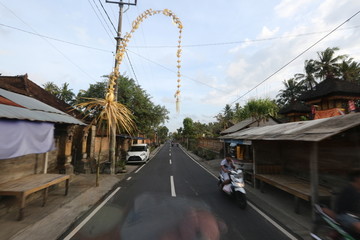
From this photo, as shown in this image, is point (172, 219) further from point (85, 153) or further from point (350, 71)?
point (350, 71)

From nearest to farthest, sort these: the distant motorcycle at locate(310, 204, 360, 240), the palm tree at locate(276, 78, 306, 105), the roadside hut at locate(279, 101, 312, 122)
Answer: the distant motorcycle at locate(310, 204, 360, 240), the roadside hut at locate(279, 101, 312, 122), the palm tree at locate(276, 78, 306, 105)

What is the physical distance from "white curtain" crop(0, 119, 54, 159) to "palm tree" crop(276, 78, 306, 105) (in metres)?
44.4

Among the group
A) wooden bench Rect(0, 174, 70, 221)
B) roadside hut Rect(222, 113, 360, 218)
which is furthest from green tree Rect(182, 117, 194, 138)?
wooden bench Rect(0, 174, 70, 221)

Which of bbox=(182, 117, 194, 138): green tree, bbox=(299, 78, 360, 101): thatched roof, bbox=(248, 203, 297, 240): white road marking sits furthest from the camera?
bbox=(182, 117, 194, 138): green tree

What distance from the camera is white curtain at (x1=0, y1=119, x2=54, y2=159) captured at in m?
4.85

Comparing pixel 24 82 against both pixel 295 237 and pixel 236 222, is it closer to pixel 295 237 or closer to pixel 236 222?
pixel 236 222

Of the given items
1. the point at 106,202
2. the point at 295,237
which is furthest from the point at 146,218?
the point at 295,237

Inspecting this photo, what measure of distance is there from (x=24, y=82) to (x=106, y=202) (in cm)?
1332

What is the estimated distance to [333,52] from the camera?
1175 inches

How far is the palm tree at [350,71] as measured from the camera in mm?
27328

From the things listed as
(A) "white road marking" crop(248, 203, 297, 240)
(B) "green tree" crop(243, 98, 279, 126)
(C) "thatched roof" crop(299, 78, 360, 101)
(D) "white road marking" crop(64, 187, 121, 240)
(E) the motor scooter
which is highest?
(C) "thatched roof" crop(299, 78, 360, 101)

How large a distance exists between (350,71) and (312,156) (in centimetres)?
3240

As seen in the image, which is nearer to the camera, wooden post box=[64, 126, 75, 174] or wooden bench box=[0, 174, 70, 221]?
wooden bench box=[0, 174, 70, 221]

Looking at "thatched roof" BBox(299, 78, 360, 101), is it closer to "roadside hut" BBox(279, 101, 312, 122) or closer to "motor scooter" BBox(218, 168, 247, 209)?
"roadside hut" BBox(279, 101, 312, 122)
